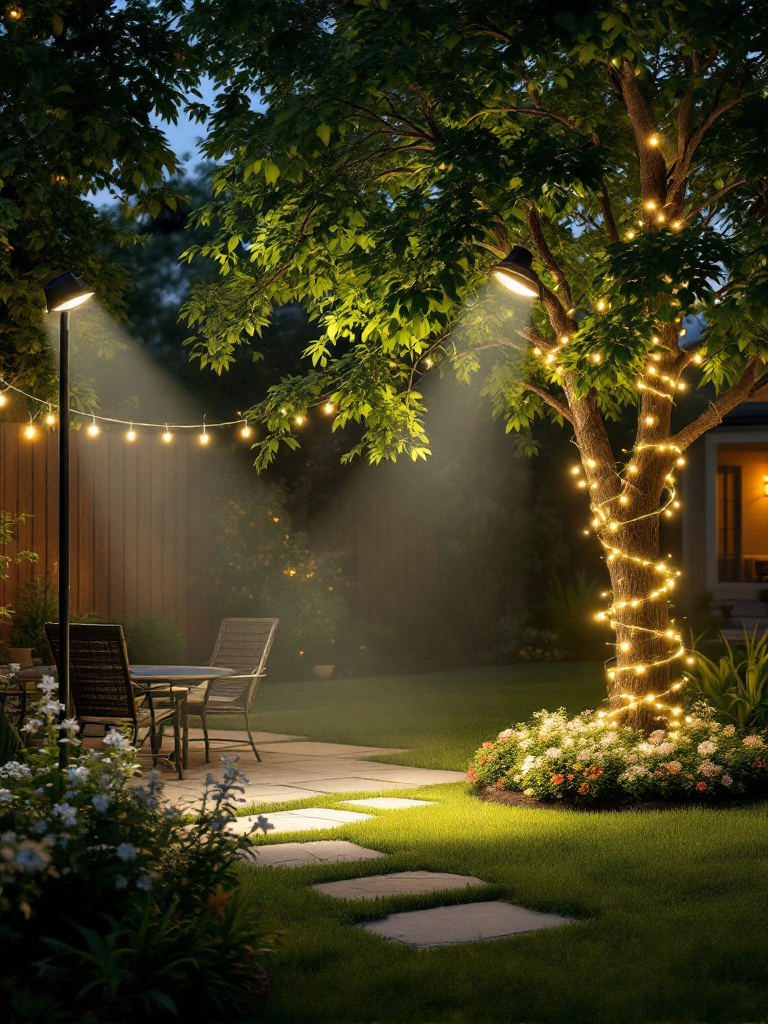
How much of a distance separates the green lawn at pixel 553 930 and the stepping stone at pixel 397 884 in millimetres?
74

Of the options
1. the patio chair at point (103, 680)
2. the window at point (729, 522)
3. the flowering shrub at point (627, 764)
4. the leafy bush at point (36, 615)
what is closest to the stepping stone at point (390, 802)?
the flowering shrub at point (627, 764)

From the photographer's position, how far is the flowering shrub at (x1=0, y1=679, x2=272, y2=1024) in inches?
123

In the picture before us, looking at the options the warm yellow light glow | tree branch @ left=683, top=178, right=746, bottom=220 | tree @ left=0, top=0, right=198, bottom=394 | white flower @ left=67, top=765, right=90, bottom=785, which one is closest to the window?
tree branch @ left=683, top=178, right=746, bottom=220

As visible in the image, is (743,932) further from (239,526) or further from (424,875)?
(239,526)

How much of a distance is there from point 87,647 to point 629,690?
3227 millimetres

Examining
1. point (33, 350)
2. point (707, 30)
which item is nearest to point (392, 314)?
point (707, 30)

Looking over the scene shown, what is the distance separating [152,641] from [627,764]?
6.62 metres

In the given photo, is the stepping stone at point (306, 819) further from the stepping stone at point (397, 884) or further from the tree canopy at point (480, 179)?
the tree canopy at point (480, 179)

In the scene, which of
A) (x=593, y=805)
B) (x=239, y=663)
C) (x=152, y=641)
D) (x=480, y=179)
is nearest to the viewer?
(x=480, y=179)

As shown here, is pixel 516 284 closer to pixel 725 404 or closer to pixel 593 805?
pixel 725 404

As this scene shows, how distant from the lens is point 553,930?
13.6ft

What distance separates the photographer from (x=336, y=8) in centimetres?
673

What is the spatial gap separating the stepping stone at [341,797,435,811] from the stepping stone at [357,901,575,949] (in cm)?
200

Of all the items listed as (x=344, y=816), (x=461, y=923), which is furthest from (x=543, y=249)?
→ (x=461, y=923)
